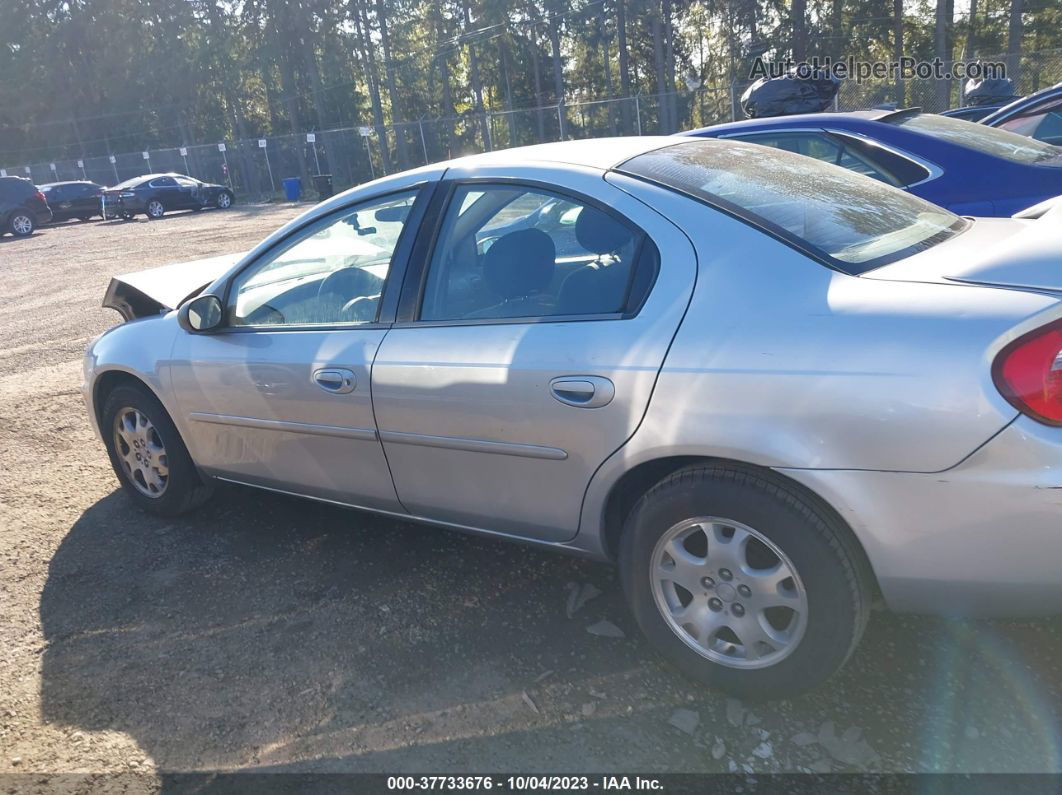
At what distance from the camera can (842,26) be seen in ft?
131

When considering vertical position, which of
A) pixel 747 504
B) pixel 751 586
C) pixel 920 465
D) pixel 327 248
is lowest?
pixel 751 586

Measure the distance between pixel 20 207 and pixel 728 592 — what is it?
88.5ft

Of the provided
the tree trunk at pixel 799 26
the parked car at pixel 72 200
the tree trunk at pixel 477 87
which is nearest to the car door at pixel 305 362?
the tree trunk at pixel 477 87

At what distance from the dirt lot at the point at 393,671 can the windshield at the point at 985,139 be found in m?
3.20

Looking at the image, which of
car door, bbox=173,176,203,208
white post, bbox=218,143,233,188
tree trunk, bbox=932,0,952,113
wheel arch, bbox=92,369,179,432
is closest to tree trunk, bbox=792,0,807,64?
tree trunk, bbox=932,0,952,113

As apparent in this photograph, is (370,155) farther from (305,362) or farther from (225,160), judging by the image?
(305,362)

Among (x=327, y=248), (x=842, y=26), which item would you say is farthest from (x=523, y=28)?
(x=327, y=248)

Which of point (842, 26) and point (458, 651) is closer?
point (458, 651)

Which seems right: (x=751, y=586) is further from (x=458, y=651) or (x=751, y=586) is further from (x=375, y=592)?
(x=375, y=592)

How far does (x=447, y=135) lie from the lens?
3145 centimetres

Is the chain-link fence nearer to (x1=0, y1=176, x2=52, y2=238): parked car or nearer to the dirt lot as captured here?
(x1=0, y1=176, x2=52, y2=238): parked car

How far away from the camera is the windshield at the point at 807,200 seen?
2496 millimetres

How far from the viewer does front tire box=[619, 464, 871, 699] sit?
7.35ft

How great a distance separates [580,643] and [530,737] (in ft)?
1.56
